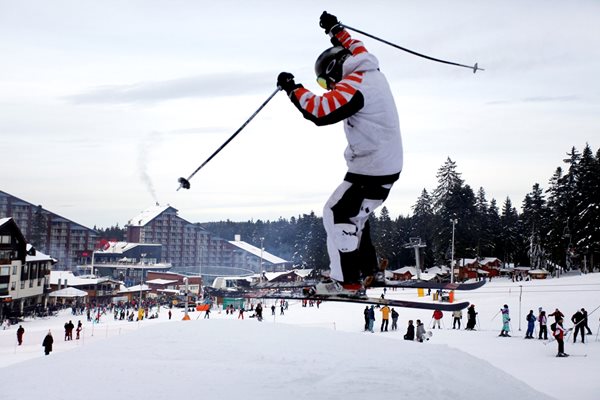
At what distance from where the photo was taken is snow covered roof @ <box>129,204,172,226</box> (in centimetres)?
11238

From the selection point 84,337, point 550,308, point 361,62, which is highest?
point 361,62

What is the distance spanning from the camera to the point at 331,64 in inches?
256

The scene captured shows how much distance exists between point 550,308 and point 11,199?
8100 centimetres

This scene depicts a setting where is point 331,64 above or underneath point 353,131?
above

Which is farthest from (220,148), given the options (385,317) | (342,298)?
(385,317)

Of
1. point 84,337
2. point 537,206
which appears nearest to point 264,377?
point 84,337

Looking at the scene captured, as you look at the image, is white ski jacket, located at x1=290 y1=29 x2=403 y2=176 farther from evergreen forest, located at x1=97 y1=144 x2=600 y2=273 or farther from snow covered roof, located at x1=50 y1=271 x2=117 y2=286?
snow covered roof, located at x1=50 y1=271 x2=117 y2=286

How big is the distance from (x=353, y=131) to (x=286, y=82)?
0.86m

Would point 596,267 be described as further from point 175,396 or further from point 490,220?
point 175,396

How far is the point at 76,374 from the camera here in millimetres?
13219

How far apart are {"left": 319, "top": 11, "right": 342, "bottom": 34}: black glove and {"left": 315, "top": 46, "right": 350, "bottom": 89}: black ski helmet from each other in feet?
0.80

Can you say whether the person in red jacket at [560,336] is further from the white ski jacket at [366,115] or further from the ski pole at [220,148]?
the ski pole at [220,148]

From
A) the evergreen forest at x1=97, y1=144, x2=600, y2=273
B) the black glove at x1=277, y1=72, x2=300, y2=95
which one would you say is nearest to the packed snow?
the black glove at x1=277, y1=72, x2=300, y2=95

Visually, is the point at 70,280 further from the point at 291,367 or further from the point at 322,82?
the point at 322,82
